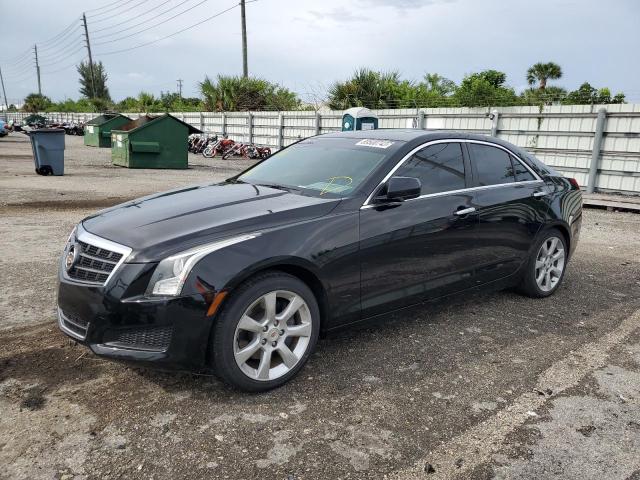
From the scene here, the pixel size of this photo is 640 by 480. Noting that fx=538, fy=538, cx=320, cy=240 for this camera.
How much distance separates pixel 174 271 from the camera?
2.85m

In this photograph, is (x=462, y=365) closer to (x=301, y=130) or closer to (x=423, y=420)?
(x=423, y=420)

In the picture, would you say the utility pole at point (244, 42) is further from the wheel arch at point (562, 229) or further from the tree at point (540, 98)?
the wheel arch at point (562, 229)

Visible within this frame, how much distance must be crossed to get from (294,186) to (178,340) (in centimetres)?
154

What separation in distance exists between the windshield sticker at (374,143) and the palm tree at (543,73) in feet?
127

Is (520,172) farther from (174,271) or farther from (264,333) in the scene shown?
(174,271)

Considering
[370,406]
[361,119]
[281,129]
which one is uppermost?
[361,119]

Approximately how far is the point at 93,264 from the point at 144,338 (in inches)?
21.7

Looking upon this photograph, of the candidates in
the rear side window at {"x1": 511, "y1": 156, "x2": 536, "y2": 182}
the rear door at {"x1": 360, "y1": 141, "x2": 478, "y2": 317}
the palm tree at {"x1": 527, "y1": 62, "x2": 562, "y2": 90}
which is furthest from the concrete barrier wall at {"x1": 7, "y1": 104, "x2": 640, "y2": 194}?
the palm tree at {"x1": 527, "y1": 62, "x2": 562, "y2": 90}

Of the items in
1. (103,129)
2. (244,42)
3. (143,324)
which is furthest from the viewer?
(244,42)

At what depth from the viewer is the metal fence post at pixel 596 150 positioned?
11.9 m

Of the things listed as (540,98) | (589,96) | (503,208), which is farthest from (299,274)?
(589,96)

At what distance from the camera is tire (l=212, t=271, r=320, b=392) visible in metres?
2.95

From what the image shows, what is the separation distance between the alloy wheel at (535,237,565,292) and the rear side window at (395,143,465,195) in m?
1.28

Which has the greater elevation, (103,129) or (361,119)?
(361,119)
